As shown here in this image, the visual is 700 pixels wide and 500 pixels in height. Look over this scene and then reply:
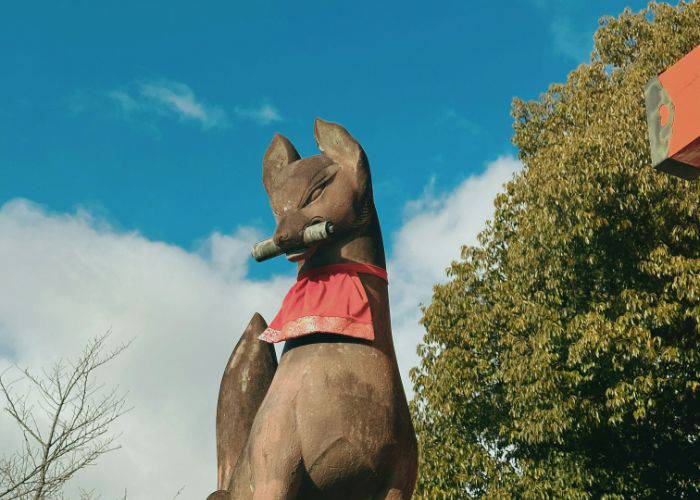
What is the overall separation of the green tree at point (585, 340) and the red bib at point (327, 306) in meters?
5.49

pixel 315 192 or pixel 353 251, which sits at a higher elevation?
pixel 315 192

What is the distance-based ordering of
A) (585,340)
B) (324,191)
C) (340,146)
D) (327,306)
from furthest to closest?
1. (585,340)
2. (340,146)
3. (324,191)
4. (327,306)

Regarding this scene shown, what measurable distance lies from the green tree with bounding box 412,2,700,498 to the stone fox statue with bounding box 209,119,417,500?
5.41 meters

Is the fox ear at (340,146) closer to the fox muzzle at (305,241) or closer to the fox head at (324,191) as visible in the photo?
the fox head at (324,191)

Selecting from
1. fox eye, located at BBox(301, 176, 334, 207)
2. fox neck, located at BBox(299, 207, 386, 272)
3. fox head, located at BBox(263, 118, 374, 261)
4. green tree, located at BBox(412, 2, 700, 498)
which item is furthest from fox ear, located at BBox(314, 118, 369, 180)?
green tree, located at BBox(412, 2, 700, 498)

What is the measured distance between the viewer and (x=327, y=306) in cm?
421

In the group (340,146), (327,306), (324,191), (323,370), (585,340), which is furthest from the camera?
(585,340)

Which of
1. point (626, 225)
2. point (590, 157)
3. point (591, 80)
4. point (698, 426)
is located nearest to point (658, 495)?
point (698, 426)

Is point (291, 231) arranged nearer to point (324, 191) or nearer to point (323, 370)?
point (324, 191)

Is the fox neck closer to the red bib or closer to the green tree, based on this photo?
the red bib

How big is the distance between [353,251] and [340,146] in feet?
2.10

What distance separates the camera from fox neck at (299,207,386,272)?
14.5 ft

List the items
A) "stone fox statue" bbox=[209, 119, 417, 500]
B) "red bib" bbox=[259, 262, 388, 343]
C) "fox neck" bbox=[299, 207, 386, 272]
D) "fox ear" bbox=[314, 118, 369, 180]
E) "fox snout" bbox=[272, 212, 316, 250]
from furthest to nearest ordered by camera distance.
Result: "fox ear" bbox=[314, 118, 369, 180]
"fox neck" bbox=[299, 207, 386, 272]
"fox snout" bbox=[272, 212, 316, 250]
"red bib" bbox=[259, 262, 388, 343]
"stone fox statue" bbox=[209, 119, 417, 500]

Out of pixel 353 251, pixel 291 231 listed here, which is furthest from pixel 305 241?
pixel 353 251
